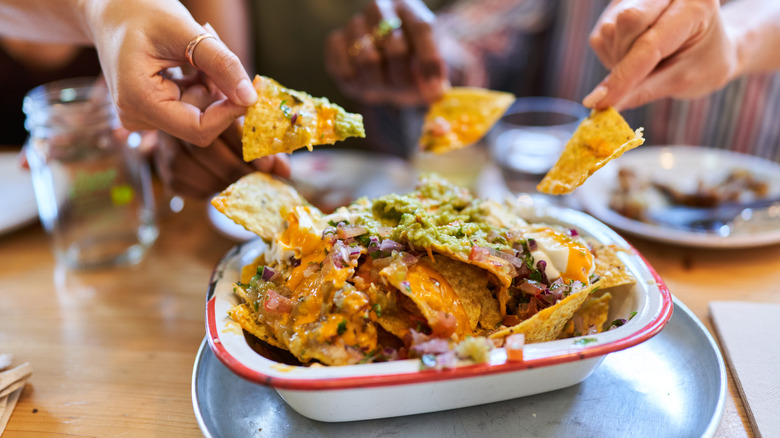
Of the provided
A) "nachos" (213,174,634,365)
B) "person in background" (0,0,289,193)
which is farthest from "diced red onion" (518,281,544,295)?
"person in background" (0,0,289,193)

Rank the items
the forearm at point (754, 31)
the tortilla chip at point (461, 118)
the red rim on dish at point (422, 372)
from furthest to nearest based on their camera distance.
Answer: the tortilla chip at point (461, 118), the forearm at point (754, 31), the red rim on dish at point (422, 372)

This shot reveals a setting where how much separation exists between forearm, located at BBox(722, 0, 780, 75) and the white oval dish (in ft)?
3.13

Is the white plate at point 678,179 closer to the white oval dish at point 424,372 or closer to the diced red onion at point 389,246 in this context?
the white oval dish at point 424,372

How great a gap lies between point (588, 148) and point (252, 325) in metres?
0.92

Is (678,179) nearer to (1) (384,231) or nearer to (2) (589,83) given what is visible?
(2) (589,83)

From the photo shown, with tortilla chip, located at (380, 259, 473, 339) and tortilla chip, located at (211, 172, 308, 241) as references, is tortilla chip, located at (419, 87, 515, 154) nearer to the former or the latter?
tortilla chip, located at (211, 172, 308, 241)

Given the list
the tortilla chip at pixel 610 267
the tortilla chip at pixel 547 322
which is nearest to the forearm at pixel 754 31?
the tortilla chip at pixel 610 267

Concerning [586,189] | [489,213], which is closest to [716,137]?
[586,189]

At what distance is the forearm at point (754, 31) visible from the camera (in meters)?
1.69

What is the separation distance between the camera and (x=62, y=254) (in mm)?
1805

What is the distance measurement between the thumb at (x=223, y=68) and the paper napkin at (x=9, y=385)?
78 cm

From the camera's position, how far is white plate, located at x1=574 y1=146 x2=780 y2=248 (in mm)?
1710

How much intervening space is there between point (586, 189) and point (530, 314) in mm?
1135

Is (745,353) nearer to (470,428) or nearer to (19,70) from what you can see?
(470,428)
